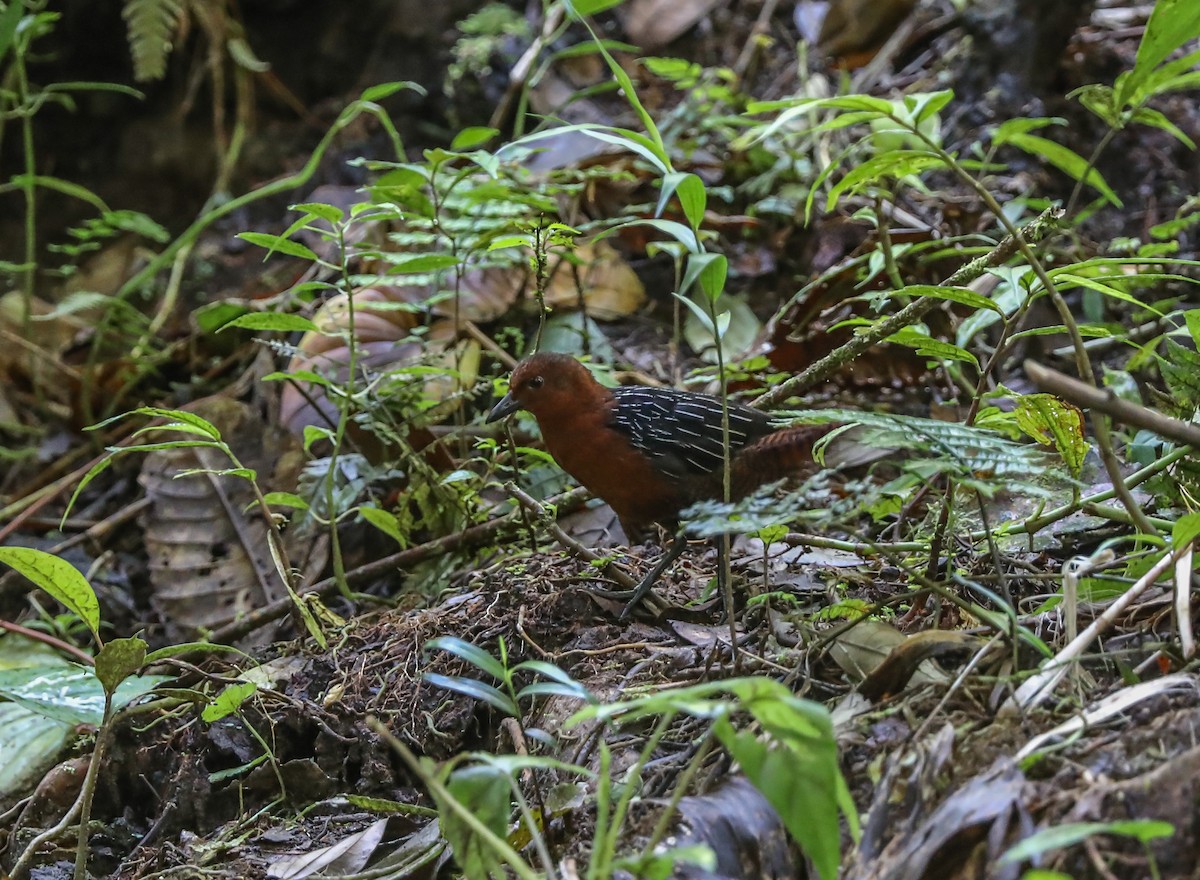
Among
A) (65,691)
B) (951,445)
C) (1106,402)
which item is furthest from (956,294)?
(65,691)

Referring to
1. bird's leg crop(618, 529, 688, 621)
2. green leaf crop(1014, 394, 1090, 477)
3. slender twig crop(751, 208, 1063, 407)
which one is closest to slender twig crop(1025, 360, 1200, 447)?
green leaf crop(1014, 394, 1090, 477)

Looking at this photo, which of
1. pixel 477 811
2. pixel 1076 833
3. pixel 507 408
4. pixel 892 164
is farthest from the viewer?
pixel 507 408

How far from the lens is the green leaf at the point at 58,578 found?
2.18m

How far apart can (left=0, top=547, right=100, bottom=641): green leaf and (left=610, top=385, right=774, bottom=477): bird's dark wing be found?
1.42m

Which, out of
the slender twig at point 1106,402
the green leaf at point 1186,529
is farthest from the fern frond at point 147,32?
the green leaf at point 1186,529

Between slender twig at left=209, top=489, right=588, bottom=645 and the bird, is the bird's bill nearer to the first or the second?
the bird

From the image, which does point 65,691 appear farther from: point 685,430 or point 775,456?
point 775,456

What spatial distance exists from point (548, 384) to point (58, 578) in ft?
4.53

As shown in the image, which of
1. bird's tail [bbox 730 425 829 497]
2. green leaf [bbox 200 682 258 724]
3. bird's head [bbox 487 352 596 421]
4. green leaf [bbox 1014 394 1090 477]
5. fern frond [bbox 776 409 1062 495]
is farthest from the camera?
bird's head [bbox 487 352 596 421]

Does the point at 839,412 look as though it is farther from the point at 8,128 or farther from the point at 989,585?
the point at 8,128

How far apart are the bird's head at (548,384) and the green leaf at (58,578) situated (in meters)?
1.17

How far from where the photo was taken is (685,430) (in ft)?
9.70

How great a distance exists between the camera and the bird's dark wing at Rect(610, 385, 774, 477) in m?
2.90

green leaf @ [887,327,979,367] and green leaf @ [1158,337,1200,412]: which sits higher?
green leaf @ [887,327,979,367]
